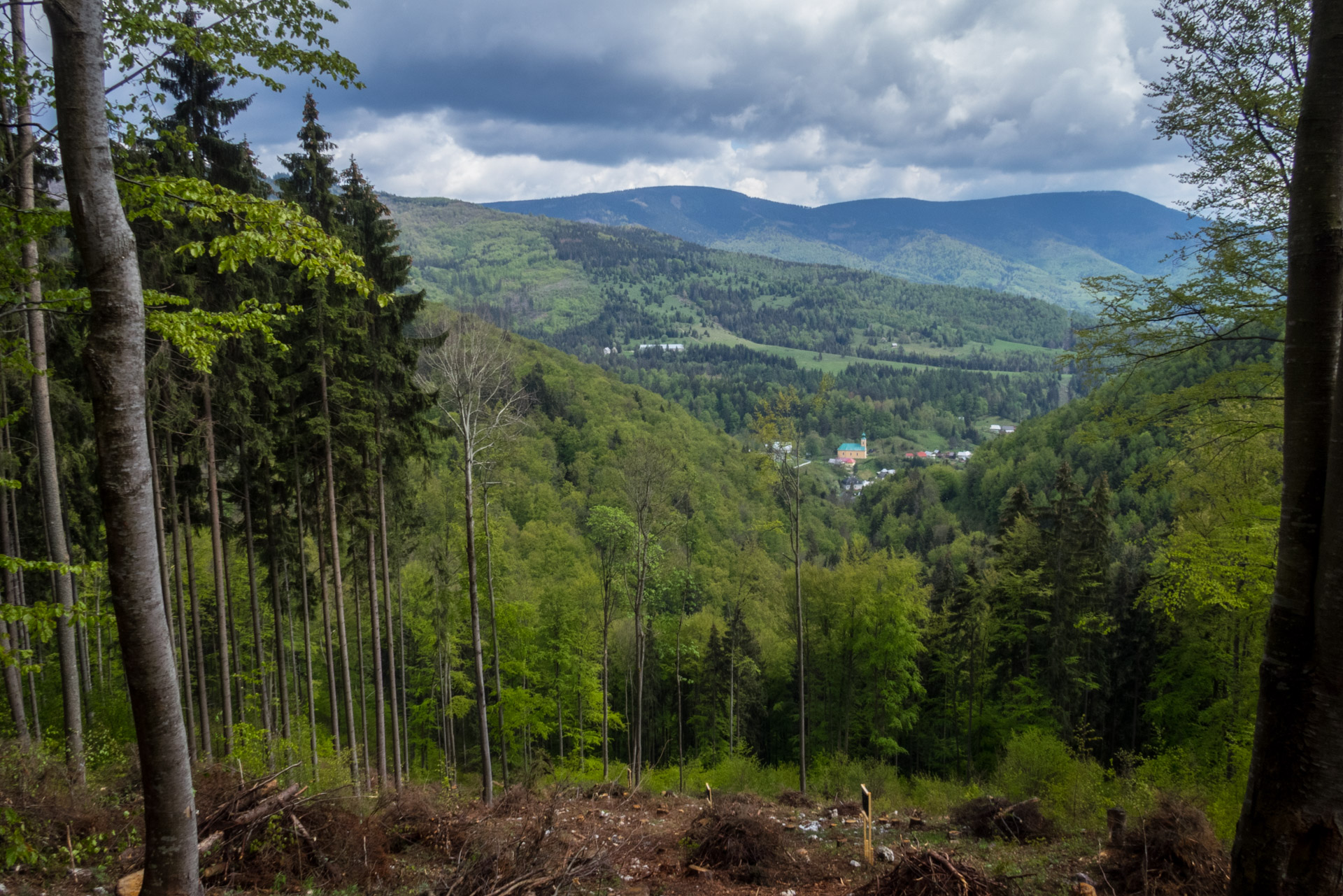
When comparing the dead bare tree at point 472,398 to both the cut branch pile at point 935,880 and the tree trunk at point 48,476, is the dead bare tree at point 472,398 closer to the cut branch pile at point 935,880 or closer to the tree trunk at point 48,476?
the tree trunk at point 48,476

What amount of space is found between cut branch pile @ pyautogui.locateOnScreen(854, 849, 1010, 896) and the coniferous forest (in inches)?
1.5

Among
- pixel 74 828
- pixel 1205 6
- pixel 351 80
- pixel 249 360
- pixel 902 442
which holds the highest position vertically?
pixel 1205 6

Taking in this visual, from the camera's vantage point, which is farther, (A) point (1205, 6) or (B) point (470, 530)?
(B) point (470, 530)

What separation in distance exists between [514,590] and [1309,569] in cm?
3027

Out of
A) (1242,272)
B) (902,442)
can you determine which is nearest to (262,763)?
(1242,272)

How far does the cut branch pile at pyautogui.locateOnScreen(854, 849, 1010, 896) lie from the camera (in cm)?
578

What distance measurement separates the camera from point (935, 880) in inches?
227

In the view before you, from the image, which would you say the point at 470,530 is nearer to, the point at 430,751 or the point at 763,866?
the point at 763,866

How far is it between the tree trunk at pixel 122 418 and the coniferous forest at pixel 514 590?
0.07 ft

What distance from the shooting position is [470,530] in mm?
13875

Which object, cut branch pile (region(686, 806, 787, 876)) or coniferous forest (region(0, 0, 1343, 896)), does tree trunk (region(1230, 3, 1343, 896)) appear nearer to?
coniferous forest (region(0, 0, 1343, 896))

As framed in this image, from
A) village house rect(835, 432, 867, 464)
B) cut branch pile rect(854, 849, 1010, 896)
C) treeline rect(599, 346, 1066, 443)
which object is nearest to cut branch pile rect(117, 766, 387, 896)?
cut branch pile rect(854, 849, 1010, 896)

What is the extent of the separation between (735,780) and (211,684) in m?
21.6

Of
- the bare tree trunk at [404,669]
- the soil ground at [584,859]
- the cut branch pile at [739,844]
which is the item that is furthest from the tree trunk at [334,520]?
the cut branch pile at [739,844]
